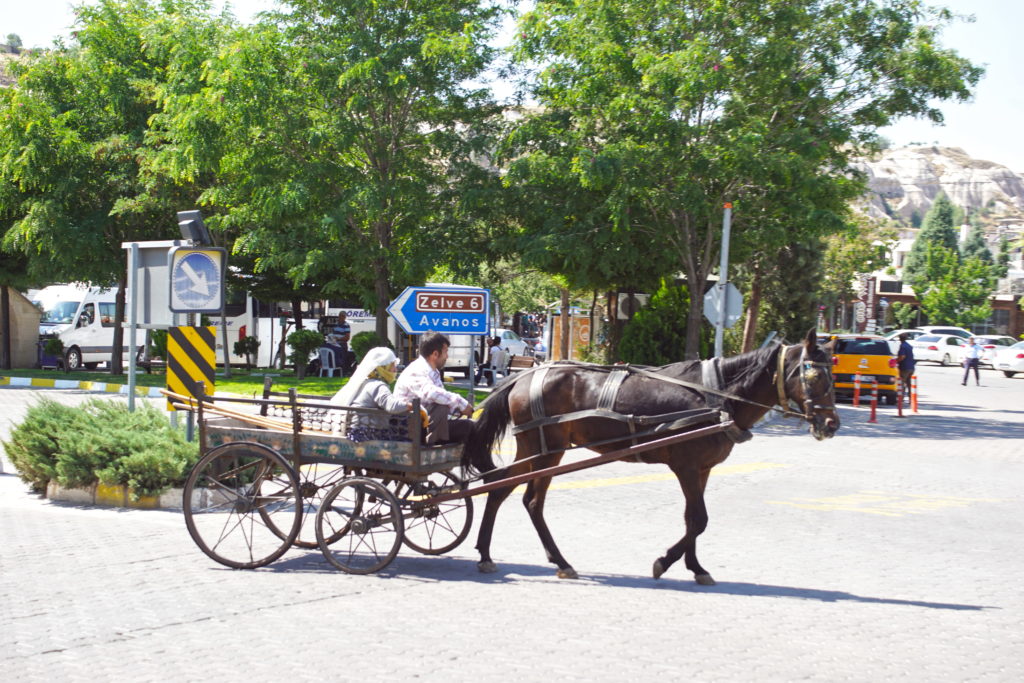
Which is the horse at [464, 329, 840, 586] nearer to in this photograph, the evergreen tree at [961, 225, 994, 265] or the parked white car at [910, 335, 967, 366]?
the parked white car at [910, 335, 967, 366]

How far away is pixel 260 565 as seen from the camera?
7.85 m

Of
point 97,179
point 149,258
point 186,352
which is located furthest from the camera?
point 97,179

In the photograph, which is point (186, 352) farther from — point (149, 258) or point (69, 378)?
point (69, 378)

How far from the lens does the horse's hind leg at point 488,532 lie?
796cm

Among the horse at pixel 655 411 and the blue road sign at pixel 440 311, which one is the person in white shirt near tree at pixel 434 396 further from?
the blue road sign at pixel 440 311

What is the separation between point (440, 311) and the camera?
15219 mm

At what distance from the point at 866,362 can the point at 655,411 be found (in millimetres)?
22004

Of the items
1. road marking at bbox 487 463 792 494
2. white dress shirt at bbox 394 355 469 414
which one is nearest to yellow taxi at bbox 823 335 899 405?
road marking at bbox 487 463 792 494

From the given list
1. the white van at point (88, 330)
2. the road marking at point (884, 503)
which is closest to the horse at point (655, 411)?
the road marking at point (884, 503)

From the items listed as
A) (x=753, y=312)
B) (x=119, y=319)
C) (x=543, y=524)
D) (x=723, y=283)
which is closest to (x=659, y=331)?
(x=753, y=312)

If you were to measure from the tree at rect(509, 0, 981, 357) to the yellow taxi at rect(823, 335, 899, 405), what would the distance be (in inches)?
268

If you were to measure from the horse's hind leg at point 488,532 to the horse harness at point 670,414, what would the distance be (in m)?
0.43

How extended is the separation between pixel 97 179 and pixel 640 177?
50.3 feet

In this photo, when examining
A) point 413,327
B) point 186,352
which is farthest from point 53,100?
point 186,352
